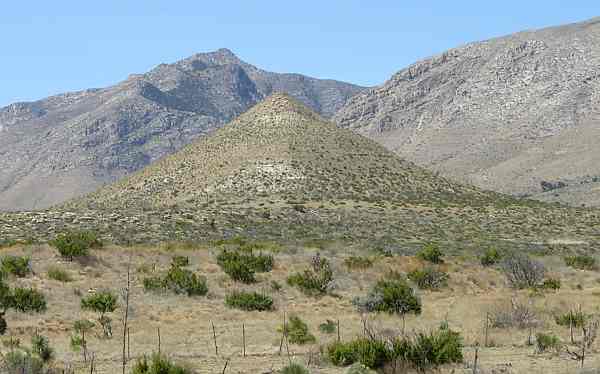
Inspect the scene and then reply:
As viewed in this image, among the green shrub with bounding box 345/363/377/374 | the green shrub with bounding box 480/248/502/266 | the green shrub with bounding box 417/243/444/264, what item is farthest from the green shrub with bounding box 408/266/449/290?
the green shrub with bounding box 345/363/377/374

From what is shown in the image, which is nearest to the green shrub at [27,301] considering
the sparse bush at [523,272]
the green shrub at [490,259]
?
the sparse bush at [523,272]

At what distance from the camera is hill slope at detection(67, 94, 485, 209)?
71.2 m

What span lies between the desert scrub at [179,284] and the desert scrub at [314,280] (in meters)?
3.45

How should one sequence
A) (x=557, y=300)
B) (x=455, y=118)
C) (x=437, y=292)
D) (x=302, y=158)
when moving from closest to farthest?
1. (x=557, y=300)
2. (x=437, y=292)
3. (x=302, y=158)
4. (x=455, y=118)

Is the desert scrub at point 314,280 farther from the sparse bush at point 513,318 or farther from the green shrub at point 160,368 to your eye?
the green shrub at point 160,368

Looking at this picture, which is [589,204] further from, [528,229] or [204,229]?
[204,229]

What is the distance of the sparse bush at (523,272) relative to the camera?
32594 mm

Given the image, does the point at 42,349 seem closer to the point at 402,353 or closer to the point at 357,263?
the point at 402,353

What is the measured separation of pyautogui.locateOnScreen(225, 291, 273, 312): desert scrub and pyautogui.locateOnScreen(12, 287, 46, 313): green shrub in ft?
18.7

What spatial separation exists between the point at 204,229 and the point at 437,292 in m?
23.4

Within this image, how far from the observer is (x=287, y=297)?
28.1m

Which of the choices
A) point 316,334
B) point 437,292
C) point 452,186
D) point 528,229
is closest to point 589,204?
point 452,186

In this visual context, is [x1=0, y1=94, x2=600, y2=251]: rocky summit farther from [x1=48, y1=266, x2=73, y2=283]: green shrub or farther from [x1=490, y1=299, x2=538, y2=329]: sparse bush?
[x1=490, y1=299, x2=538, y2=329]: sparse bush

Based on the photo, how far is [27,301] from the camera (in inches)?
939
